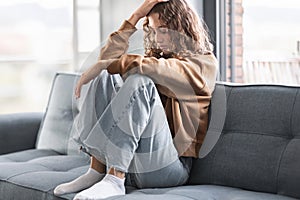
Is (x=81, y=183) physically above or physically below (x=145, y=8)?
below

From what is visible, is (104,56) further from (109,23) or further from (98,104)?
(109,23)

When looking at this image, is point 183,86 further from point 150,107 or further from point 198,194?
point 198,194

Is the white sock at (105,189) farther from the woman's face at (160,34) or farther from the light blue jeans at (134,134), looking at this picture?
the woman's face at (160,34)

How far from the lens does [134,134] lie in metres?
2.18

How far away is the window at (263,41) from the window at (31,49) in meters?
1.24

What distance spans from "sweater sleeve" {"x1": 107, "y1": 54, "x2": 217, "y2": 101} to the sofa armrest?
100cm

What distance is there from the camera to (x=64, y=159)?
2783 mm

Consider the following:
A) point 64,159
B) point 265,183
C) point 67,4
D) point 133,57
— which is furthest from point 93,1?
point 265,183

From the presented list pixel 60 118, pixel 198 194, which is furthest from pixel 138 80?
pixel 60 118

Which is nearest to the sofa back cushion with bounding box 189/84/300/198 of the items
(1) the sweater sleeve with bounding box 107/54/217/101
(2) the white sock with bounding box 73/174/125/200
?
(1) the sweater sleeve with bounding box 107/54/217/101

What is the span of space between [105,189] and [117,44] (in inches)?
28.1

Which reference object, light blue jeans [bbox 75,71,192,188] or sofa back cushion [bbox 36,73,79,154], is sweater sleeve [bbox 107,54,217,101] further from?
sofa back cushion [bbox 36,73,79,154]

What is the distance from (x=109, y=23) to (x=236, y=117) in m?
1.84

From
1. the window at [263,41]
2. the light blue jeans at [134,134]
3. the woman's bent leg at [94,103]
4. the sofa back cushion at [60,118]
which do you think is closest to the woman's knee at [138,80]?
the light blue jeans at [134,134]
